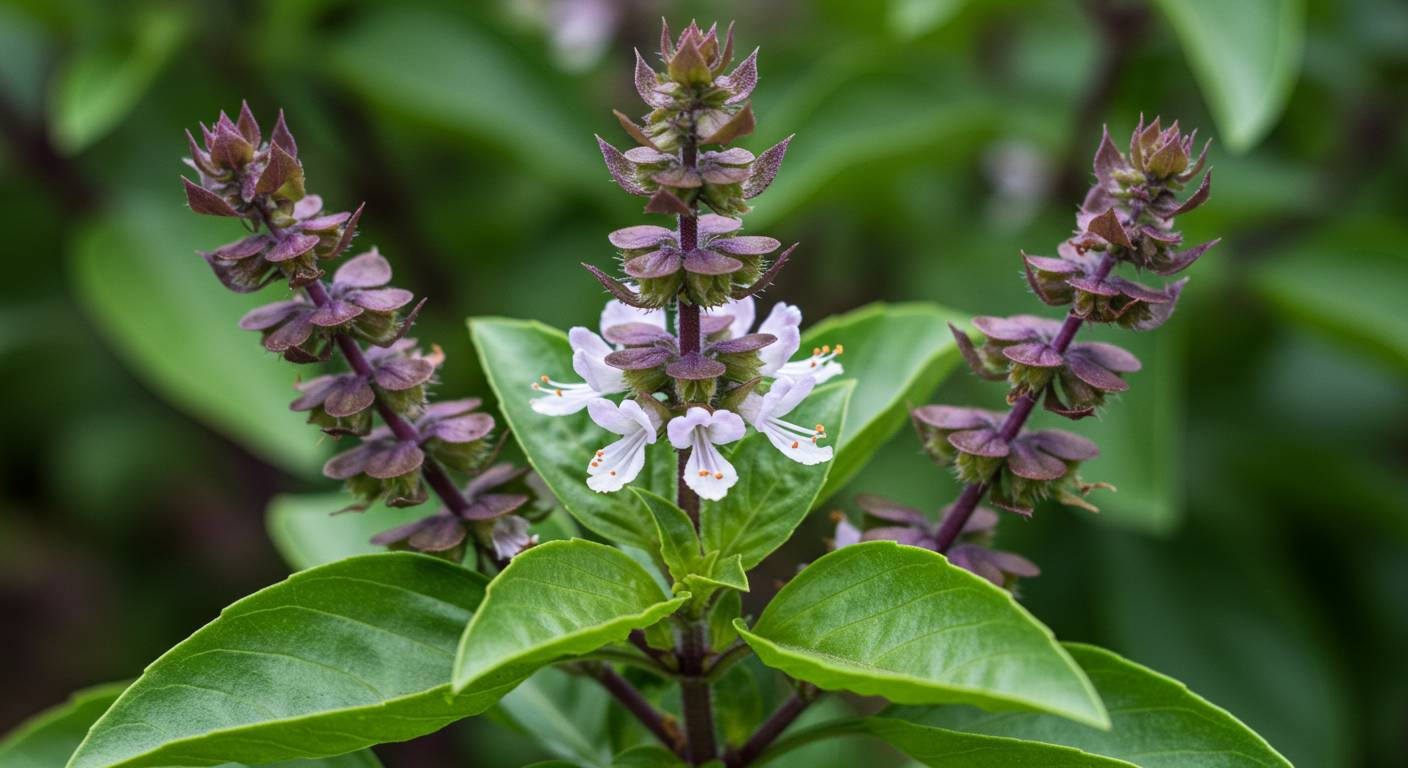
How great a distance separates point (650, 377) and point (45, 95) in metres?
2.76

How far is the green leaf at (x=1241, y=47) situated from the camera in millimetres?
2330

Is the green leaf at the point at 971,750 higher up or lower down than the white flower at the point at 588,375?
lower down

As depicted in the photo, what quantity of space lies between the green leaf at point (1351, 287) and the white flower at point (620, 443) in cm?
193

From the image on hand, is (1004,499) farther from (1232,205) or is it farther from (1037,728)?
(1232,205)

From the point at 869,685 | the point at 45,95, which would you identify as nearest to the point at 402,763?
the point at 45,95

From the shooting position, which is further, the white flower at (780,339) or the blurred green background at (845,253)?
the blurred green background at (845,253)

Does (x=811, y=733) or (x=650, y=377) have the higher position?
(x=650, y=377)

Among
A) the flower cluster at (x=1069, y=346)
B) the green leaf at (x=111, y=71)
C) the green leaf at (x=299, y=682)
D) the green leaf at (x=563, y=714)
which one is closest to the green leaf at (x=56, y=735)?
the green leaf at (x=299, y=682)

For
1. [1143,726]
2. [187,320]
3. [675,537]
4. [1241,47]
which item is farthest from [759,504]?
[187,320]

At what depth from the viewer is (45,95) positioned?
11.1 ft

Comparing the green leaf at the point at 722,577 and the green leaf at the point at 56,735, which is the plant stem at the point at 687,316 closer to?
the green leaf at the point at 722,577

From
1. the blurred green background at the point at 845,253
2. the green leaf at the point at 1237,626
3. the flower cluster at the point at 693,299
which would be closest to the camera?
the flower cluster at the point at 693,299

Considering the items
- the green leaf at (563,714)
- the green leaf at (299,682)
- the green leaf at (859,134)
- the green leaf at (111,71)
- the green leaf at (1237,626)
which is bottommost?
the green leaf at (1237,626)

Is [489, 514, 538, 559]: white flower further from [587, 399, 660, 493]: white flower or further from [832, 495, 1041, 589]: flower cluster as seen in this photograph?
[832, 495, 1041, 589]: flower cluster
